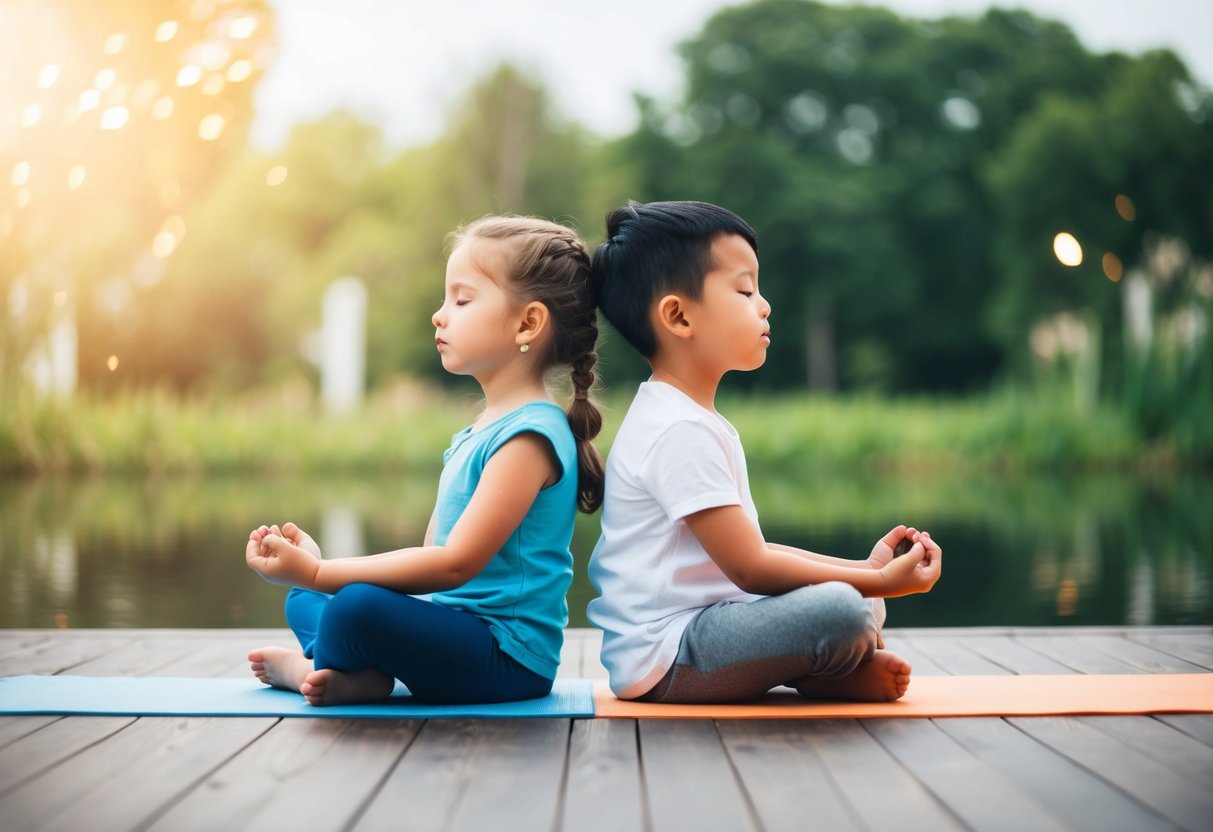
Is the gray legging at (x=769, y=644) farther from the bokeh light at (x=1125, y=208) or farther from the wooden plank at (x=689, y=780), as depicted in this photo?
the bokeh light at (x=1125, y=208)

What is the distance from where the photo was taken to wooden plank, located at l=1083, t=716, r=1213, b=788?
142 cm

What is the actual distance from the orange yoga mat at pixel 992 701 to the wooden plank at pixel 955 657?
14 cm

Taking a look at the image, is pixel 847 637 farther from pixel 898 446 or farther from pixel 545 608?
pixel 898 446

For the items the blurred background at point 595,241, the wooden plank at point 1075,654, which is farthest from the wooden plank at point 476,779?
the wooden plank at point 1075,654

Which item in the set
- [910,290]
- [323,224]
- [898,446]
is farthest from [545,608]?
[323,224]

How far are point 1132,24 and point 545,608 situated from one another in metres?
19.2

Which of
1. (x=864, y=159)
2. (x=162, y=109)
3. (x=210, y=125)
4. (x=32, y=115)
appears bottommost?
(x=32, y=115)

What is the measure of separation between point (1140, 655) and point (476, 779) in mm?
1430

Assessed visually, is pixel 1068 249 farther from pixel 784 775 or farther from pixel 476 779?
pixel 476 779

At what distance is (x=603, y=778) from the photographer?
1.39 m

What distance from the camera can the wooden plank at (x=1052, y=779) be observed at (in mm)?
1240

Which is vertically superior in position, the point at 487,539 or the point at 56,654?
the point at 487,539

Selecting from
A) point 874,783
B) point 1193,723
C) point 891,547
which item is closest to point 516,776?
point 874,783

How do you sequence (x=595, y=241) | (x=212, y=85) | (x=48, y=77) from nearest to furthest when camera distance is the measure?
(x=48, y=77) < (x=595, y=241) < (x=212, y=85)
